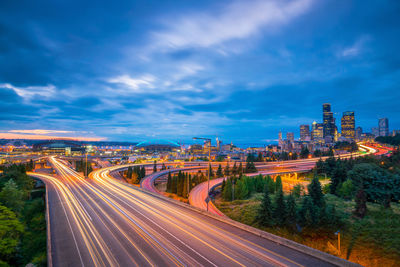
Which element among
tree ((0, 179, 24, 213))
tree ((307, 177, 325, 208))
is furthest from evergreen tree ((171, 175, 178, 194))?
tree ((307, 177, 325, 208))

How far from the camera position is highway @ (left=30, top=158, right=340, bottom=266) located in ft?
49.9

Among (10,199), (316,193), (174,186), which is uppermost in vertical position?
(316,193)

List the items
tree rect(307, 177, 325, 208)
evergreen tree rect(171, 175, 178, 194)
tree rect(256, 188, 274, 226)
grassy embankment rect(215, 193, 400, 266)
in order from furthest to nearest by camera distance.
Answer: evergreen tree rect(171, 175, 178, 194) < tree rect(307, 177, 325, 208) < tree rect(256, 188, 274, 226) < grassy embankment rect(215, 193, 400, 266)

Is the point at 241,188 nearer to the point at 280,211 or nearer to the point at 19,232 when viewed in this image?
the point at 280,211

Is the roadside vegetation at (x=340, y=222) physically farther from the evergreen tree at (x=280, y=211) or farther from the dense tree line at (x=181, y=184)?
the dense tree line at (x=181, y=184)

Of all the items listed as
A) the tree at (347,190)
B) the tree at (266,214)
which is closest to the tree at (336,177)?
the tree at (347,190)

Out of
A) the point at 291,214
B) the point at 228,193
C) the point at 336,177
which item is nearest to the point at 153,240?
the point at 291,214

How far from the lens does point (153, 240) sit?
60.9 feet

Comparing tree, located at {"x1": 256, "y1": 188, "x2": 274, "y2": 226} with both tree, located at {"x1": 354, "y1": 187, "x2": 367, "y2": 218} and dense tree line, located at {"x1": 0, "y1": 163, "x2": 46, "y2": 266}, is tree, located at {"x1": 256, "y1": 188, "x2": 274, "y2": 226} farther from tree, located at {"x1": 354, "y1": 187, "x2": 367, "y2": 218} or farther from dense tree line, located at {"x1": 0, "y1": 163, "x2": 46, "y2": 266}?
dense tree line, located at {"x1": 0, "y1": 163, "x2": 46, "y2": 266}

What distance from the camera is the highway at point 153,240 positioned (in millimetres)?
15211

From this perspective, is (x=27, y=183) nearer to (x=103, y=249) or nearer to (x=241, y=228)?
(x=103, y=249)

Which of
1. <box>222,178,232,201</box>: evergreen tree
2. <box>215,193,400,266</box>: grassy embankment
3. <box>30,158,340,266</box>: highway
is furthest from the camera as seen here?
<box>222,178,232,201</box>: evergreen tree

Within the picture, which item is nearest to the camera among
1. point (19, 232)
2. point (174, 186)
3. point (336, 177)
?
point (19, 232)

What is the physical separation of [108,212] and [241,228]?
1818 centimetres
